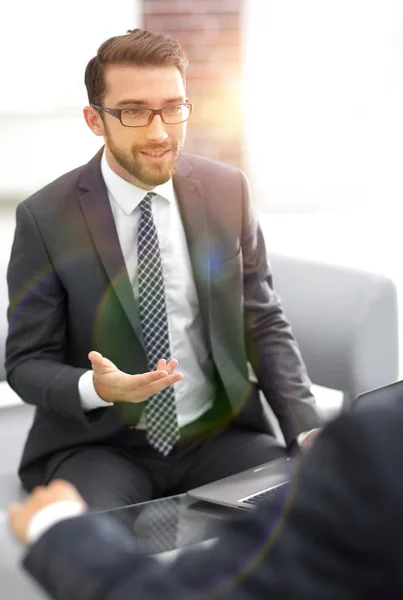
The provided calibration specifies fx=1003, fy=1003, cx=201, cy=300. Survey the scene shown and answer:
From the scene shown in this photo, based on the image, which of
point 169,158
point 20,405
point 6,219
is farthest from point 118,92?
point 6,219

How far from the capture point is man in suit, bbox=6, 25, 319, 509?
194cm

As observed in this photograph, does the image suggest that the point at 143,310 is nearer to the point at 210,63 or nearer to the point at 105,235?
the point at 105,235

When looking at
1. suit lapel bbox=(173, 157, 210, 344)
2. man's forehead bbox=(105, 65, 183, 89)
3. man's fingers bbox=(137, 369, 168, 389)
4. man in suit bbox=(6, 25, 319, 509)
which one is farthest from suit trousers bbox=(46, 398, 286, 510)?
man's forehead bbox=(105, 65, 183, 89)

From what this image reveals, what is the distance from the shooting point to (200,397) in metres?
2.09

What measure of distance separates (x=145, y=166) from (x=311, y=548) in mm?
1263

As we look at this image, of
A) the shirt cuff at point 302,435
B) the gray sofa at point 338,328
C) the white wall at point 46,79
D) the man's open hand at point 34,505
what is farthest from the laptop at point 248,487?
the white wall at point 46,79

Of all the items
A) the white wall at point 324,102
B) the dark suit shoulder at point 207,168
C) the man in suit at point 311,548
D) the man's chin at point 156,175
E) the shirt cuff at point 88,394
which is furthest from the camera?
the white wall at point 324,102

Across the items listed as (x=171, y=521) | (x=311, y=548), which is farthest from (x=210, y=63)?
(x=311, y=548)

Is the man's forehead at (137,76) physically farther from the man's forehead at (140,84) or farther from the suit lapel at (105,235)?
the suit lapel at (105,235)

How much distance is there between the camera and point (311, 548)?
811 mm

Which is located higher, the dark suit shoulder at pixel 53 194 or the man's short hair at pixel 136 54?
the man's short hair at pixel 136 54

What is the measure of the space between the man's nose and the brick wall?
4.20 metres

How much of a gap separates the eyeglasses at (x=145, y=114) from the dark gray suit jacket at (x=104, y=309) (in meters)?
0.16

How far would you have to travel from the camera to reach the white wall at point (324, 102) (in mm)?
6296
